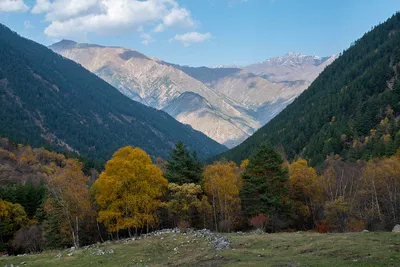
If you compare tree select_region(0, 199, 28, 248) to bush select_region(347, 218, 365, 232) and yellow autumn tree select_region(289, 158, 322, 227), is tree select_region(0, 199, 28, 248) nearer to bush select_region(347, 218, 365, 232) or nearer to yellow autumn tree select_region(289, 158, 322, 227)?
yellow autumn tree select_region(289, 158, 322, 227)

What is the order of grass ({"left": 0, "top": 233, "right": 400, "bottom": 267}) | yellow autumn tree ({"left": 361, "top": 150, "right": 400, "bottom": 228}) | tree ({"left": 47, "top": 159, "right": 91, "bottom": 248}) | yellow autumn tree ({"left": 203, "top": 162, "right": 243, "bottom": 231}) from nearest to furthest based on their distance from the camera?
grass ({"left": 0, "top": 233, "right": 400, "bottom": 267}) < tree ({"left": 47, "top": 159, "right": 91, "bottom": 248}) < yellow autumn tree ({"left": 361, "top": 150, "right": 400, "bottom": 228}) < yellow autumn tree ({"left": 203, "top": 162, "right": 243, "bottom": 231})

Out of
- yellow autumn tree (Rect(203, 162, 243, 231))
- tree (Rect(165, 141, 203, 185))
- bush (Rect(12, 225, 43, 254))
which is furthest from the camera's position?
tree (Rect(165, 141, 203, 185))

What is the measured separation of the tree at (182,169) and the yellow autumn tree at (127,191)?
675 centimetres

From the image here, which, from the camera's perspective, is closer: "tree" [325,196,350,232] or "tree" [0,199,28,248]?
"tree" [325,196,350,232]

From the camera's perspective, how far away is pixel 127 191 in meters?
53.3

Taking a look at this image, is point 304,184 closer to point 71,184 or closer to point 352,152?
point 71,184

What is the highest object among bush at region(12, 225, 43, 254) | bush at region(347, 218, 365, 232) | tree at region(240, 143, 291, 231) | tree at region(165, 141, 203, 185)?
tree at region(165, 141, 203, 185)

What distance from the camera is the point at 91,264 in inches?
1283

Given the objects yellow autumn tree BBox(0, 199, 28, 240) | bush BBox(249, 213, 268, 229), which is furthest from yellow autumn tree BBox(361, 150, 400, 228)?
Result: yellow autumn tree BBox(0, 199, 28, 240)

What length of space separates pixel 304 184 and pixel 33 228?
54141 mm

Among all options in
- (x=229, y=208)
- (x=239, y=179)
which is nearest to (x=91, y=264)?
(x=229, y=208)

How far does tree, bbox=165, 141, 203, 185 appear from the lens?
61938 millimetres

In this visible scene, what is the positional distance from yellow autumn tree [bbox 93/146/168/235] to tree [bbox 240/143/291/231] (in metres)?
17.2

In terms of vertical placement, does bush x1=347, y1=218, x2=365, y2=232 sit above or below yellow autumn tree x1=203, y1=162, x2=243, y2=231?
below
